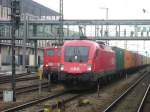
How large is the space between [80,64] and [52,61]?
30.2ft

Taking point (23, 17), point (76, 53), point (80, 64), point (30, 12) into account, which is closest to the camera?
point (80, 64)

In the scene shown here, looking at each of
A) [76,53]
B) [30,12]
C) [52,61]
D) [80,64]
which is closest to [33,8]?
[30,12]

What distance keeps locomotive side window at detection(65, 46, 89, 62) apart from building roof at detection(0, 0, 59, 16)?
5772 cm

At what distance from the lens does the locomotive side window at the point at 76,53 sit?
22500mm

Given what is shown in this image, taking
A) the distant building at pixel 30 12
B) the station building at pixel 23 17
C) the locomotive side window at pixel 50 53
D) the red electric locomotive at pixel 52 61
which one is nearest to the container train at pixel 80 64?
the red electric locomotive at pixel 52 61

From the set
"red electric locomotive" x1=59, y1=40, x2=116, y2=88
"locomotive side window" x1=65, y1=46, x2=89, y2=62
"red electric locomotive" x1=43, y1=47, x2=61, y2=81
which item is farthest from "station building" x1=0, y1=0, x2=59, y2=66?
"locomotive side window" x1=65, y1=46, x2=89, y2=62

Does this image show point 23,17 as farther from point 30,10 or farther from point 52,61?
point 52,61

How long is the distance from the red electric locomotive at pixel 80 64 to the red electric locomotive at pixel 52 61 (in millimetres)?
6632

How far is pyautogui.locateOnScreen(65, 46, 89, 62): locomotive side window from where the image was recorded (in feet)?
73.8

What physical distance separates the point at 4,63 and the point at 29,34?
8.22m

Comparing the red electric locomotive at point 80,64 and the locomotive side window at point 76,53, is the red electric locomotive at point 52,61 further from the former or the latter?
the locomotive side window at point 76,53

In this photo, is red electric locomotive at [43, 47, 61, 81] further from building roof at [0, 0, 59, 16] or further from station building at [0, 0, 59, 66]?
building roof at [0, 0, 59, 16]

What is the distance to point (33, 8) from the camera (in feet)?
307

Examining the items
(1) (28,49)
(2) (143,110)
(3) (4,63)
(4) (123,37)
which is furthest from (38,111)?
(1) (28,49)
